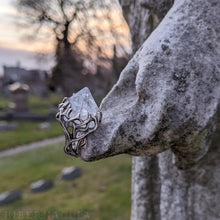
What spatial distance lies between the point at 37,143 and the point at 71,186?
4927 millimetres

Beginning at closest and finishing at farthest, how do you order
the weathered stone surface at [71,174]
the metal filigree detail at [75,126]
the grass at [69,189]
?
the metal filigree detail at [75,126], the grass at [69,189], the weathered stone surface at [71,174]

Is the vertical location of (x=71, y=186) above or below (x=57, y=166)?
above

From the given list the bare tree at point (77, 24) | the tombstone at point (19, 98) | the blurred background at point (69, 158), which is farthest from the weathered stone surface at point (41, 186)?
the tombstone at point (19, 98)

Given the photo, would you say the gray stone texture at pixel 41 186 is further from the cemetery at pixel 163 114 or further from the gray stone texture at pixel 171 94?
the gray stone texture at pixel 171 94

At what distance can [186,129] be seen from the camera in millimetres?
875

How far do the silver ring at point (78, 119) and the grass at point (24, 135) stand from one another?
8818 mm

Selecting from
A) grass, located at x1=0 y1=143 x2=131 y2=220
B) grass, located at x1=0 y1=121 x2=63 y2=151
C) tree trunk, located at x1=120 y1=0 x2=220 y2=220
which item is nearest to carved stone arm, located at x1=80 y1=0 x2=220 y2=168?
Result: tree trunk, located at x1=120 y1=0 x2=220 y2=220

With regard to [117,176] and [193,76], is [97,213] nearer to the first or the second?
[117,176]

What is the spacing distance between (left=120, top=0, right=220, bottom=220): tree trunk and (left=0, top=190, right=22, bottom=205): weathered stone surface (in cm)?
404

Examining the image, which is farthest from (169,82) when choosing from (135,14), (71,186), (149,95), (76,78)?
(76,78)

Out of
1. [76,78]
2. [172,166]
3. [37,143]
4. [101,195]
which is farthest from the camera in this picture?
[37,143]

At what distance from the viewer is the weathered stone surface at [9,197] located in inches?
188

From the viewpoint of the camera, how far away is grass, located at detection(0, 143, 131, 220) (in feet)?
13.9

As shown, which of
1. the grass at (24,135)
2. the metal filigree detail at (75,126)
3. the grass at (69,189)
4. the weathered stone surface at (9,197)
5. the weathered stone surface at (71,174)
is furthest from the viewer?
the grass at (24,135)
